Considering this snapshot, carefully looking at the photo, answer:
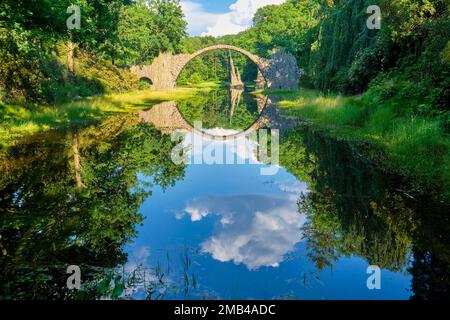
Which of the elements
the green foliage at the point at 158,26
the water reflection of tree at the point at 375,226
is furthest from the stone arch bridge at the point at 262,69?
the water reflection of tree at the point at 375,226

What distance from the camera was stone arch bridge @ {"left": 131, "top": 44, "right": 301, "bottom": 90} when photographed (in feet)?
177

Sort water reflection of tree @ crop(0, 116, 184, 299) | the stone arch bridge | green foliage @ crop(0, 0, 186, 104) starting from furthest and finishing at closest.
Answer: the stone arch bridge
green foliage @ crop(0, 0, 186, 104)
water reflection of tree @ crop(0, 116, 184, 299)

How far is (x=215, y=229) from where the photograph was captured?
634 centimetres

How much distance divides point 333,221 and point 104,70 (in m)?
35.3

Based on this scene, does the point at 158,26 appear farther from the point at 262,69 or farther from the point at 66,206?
the point at 66,206

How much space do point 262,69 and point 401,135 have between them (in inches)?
Answer: 2017

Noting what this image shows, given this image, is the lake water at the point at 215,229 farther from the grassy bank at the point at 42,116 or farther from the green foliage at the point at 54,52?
the green foliage at the point at 54,52

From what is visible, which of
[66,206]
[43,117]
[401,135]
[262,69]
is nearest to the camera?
[66,206]

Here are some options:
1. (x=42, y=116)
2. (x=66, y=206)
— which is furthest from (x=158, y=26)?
(x=66, y=206)

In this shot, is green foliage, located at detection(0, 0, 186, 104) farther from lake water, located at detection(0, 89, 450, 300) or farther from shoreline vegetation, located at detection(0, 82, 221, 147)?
lake water, located at detection(0, 89, 450, 300)

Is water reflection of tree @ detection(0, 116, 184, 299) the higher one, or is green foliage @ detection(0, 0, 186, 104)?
green foliage @ detection(0, 0, 186, 104)

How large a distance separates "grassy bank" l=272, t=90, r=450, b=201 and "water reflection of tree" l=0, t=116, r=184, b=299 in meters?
5.29

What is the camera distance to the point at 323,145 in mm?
12977

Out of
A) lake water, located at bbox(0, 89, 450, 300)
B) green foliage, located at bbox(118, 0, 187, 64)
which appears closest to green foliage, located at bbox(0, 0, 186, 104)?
lake water, located at bbox(0, 89, 450, 300)
